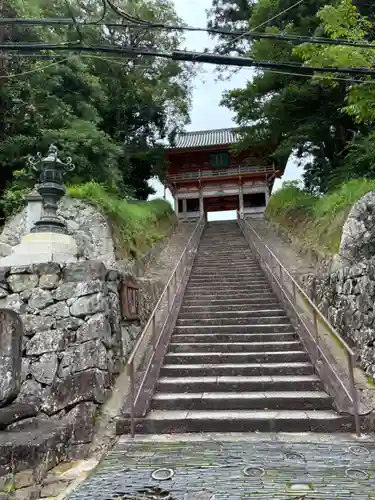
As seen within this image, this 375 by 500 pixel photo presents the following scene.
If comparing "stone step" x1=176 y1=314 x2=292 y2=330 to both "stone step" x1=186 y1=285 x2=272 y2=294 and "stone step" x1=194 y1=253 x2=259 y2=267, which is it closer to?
"stone step" x1=186 y1=285 x2=272 y2=294

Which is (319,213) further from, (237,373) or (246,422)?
(246,422)

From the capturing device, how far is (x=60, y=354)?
5.15m

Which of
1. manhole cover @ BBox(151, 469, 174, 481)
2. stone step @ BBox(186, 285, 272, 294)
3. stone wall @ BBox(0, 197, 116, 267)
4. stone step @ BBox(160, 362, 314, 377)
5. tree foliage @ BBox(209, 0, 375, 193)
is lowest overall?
manhole cover @ BBox(151, 469, 174, 481)

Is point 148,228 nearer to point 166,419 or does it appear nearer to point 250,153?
point 166,419

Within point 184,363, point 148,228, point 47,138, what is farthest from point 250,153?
point 184,363

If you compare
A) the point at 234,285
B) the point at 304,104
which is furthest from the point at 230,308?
the point at 304,104

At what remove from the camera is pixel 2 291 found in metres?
5.62

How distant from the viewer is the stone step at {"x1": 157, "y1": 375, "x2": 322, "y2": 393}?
5.02 metres

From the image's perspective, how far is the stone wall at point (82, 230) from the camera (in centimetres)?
872

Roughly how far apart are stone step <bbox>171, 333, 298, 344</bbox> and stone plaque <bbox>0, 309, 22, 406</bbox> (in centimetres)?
276

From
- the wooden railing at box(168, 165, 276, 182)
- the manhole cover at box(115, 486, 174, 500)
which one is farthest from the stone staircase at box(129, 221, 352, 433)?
the wooden railing at box(168, 165, 276, 182)

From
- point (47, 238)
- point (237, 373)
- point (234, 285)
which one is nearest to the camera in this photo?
point (237, 373)

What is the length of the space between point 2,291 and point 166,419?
3.22 m

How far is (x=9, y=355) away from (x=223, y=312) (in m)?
4.11
